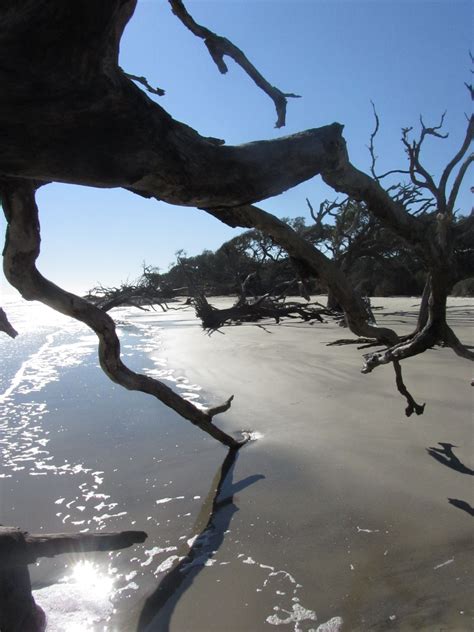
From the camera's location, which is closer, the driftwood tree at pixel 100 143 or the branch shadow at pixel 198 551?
the driftwood tree at pixel 100 143

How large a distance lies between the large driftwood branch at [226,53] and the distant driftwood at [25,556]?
2301 mm

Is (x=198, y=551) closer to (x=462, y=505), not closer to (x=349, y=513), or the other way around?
(x=349, y=513)

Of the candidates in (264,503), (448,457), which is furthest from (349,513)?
A: (448,457)

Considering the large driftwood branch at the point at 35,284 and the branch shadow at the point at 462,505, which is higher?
the large driftwood branch at the point at 35,284

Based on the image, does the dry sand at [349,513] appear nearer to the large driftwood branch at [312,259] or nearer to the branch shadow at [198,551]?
the branch shadow at [198,551]

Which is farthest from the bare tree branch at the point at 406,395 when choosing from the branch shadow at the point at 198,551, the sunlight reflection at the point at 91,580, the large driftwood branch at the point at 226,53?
the sunlight reflection at the point at 91,580

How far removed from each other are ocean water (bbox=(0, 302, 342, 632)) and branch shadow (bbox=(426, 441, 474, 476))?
1.29 meters

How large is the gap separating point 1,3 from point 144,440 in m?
3.73

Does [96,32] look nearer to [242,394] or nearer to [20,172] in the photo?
[20,172]

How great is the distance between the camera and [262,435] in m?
4.29

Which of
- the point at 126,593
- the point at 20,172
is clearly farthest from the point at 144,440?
the point at 20,172

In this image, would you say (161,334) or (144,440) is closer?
(144,440)

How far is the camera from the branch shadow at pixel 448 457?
314 centimetres

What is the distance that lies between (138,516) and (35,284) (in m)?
1.54
